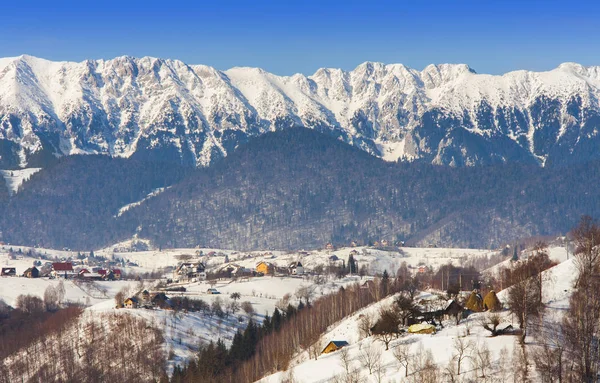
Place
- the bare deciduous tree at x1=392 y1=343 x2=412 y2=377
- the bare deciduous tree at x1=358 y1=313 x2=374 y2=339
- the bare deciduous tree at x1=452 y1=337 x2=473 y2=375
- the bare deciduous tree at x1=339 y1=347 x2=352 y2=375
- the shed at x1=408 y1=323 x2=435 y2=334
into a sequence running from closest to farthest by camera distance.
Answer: the bare deciduous tree at x1=452 y1=337 x2=473 y2=375
the bare deciduous tree at x1=392 y1=343 x2=412 y2=377
the bare deciduous tree at x1=339 y1=347 x2=352 y2=375
the shed at x1=408 y1=323 x2=435 y2=334
the bare deciduous tree at x1=358 y1=313 x2=374 y2=339

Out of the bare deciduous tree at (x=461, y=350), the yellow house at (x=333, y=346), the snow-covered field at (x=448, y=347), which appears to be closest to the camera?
the snow-covered field at (x=448, y=347)

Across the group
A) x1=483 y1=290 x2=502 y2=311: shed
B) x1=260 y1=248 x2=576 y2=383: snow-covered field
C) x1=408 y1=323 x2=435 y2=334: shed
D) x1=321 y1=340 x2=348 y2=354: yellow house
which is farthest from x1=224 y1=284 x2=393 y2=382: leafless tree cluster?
x1=483 y1=290 x2=502 y2=311: shed

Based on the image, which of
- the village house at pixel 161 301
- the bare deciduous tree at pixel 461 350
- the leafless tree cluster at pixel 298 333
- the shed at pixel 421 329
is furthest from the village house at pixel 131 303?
the bare deciduous tree at pixel 461 350

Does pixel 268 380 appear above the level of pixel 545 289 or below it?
below

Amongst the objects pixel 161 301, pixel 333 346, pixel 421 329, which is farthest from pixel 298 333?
pixel 161 301

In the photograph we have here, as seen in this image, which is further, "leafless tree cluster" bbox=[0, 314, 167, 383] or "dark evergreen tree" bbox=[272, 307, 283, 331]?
"dark evergreen tree" bbox=[272, 307, 283, 331]

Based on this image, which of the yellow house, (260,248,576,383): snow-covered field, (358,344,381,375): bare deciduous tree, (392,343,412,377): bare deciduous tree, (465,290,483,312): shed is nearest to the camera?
(260,248,576,383): snow-covered field

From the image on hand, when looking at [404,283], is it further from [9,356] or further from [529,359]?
[529,359]

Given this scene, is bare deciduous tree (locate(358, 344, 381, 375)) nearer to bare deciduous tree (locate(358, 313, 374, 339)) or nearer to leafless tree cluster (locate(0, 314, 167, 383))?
bare deciduous tree (locate(358, 313, 374, 339))

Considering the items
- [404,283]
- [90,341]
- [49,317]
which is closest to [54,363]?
[90,341]

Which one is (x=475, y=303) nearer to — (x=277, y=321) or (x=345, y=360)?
(x=345, y=360)

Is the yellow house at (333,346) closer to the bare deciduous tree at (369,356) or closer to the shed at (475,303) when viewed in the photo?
the bare deciduous tree at (369,356)
